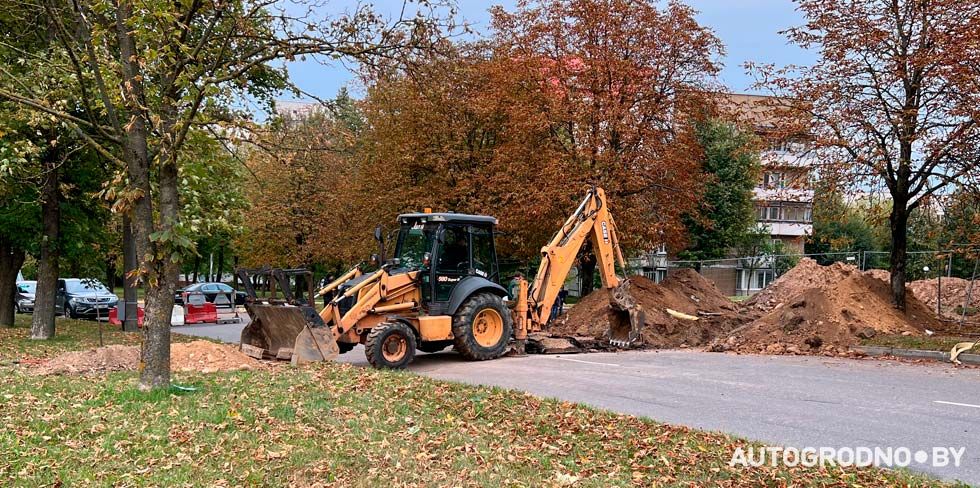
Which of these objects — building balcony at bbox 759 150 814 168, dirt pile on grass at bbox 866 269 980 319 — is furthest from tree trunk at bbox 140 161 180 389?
dirt pile on grass at bbox 866 269 980 319

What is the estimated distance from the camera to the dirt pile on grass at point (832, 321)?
52.7 feet

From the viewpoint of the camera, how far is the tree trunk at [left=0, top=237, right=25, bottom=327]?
21188 mm

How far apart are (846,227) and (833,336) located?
4184 centimetres

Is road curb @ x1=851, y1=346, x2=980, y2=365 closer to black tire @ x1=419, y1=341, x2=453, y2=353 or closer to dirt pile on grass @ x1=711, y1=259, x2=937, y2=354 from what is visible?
dirt pile on grass @ x1=711, y1=259, x2=937, y2=354

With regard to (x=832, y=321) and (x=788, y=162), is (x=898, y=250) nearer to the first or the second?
(x=832, y=321)

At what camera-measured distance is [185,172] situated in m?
9.63

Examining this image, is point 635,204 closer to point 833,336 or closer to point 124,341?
point 833,336

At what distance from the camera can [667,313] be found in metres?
18.9

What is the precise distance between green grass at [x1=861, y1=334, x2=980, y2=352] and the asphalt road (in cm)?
116

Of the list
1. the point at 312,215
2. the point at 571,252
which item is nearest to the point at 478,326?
the point at 571,252

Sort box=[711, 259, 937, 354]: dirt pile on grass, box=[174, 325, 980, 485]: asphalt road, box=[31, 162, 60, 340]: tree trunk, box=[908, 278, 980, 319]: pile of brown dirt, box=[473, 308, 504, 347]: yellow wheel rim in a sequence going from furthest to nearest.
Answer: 1. box=[908, 278, 980, 319]: pile of brown dirt
2. box=[31, 162, 60, 340]: tree trunk
3. box=[711, 259, 937, 354]: dirt pile on grass
4. box=[473, 308, 504, 347]: yellow wheel rim
5. box=[174, 325, 980, 485]: asphalt road

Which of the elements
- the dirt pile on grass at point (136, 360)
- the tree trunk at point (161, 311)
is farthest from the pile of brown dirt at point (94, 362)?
the tree trunk at point (161, 311)

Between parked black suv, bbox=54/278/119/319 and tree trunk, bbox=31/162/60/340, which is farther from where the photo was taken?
parked black suv, bbox=54/278/119/319

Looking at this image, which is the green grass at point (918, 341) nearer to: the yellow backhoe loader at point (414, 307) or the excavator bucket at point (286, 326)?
the yellow backhoe loader at point (414, 307)
